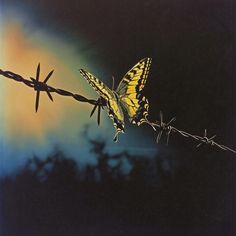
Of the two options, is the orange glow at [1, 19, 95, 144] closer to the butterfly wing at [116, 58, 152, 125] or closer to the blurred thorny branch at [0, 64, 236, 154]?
the blurred thorny branch at [0, 64, 236, 154]

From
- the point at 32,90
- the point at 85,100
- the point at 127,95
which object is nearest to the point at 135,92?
the point at 127,95

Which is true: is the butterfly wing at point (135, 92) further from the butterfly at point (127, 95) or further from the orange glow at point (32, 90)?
the orange glow at point (32, 90)

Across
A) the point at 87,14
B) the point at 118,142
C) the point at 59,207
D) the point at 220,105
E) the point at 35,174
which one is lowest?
the point at 59,207

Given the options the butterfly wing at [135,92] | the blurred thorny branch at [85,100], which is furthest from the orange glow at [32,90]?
the butterfly wing at [135,92]

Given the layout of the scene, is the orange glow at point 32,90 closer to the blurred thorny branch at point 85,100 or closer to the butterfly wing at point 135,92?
the blurred thorny branch at point 85,100

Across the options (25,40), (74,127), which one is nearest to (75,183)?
(74,127)

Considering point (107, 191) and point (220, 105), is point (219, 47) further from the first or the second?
point (107, 191)

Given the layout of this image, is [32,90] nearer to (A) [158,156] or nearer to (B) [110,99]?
(B) [110,99]
